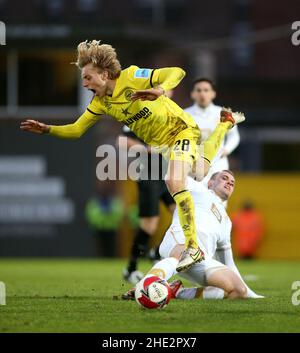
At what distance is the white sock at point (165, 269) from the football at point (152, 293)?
147 mm

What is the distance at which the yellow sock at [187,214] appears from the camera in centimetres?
810

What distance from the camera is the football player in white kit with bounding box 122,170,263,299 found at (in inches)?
328

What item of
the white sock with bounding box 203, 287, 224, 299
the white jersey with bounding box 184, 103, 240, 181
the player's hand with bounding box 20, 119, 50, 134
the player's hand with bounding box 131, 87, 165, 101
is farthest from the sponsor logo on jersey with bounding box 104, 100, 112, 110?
the white jersey with bounding box 184, 103, 240, 181

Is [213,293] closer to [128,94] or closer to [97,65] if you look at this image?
[128,94]

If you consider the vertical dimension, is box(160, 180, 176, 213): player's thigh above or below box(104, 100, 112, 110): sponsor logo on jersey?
below

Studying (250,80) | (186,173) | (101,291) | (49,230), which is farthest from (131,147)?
(250,80)

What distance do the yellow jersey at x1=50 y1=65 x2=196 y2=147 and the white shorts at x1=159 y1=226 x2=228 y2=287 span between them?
33.4 inches

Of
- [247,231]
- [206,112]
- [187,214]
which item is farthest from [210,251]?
[247,231]

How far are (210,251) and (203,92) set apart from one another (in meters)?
3.43

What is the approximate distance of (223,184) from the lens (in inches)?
354

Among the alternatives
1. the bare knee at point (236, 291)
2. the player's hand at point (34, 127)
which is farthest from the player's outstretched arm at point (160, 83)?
the bare knee at point (236, 291)

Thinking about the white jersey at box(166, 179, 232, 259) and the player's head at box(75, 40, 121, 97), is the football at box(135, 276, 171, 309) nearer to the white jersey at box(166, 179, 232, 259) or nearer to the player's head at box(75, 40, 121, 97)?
the white jersey at box(166, 179, 232, 259)

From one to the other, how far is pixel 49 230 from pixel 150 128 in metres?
11.8

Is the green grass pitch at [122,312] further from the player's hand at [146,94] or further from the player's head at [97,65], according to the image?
the player's head at [97,65]
